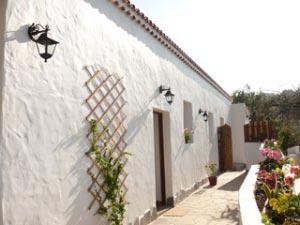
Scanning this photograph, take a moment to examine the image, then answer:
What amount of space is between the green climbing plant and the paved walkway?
1.67 metres

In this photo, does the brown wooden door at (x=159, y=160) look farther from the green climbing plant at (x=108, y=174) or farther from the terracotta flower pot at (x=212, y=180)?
the terracotta flower pot at (x=212, y=180)

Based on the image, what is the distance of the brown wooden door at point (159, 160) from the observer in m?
8.20

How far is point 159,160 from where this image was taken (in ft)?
27.2

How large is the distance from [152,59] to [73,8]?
2941 millimetres

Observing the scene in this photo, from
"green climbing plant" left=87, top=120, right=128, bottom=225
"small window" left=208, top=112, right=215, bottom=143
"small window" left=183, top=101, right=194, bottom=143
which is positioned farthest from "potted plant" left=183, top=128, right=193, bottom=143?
"green climbing plant" left=87, top=120, right=128, bottom=225

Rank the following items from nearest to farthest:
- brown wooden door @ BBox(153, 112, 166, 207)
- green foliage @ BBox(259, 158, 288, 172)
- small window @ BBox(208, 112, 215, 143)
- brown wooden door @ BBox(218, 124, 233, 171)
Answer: green foliage @ BBox(259, 158, 288, 172) → brown wooden door @ BBox(153, 112, 166, 207) → small window @ BBox(208, 112, 215, 143) → brown wooden door @ BBox(218, 124, 233, 171)

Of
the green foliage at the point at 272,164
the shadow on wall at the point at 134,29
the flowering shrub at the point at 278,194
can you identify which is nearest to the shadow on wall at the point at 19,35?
the shadow on wall at the point at 134,29

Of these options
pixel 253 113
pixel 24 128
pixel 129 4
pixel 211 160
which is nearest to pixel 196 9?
pixel 129 4

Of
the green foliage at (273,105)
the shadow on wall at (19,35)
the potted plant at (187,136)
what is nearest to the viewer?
the shadow on wall at (19,35)

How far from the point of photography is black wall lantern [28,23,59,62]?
3.82 m

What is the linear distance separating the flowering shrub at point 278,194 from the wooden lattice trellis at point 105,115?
222 centimetres

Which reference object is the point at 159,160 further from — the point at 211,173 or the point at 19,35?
the point at 19,35

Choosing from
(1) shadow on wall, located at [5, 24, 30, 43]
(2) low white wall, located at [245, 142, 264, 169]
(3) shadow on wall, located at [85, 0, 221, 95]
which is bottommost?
(2) low white wall, located at [245, 142, 264, 169]

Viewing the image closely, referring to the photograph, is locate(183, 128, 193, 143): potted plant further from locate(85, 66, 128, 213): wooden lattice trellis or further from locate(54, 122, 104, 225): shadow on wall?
locate(54, 122, 104, 225): shadow on wall
